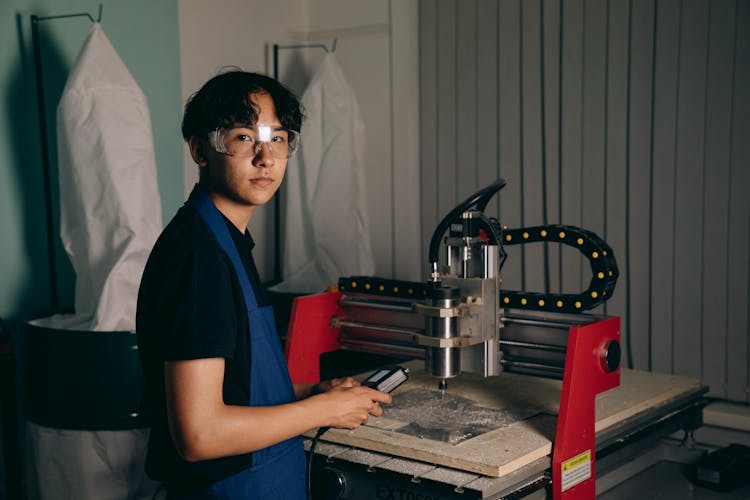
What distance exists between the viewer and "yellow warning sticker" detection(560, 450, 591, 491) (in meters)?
1.49

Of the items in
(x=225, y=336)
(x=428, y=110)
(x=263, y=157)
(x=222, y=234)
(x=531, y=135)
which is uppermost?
(x=428, y=110)

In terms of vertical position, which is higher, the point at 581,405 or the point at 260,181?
the point at 260,181

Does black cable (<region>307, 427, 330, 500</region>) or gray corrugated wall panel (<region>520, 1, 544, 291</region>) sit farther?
gray corrugated wall panel (<region>520, 1, 544, 291</region>)

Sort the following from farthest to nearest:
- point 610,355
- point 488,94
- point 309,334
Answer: point 488,94, point 309,334, point 610,355

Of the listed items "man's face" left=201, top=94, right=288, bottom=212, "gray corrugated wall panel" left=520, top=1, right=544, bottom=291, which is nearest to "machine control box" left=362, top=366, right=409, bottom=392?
"man's face" left=201, top=94, right=288, bottom=212

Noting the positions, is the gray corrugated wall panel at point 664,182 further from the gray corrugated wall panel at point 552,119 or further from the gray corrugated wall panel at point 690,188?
the gray corrugated wall panel at point 552,119

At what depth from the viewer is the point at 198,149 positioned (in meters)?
1.35

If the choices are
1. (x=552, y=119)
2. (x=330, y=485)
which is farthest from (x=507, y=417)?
(x=552, y=119)

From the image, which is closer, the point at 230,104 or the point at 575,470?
the point at 230,104

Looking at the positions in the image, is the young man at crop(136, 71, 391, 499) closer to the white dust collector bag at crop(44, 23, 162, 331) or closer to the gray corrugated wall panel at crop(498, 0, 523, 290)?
the white dust collector bag at crop(44, 23, 162, 331)

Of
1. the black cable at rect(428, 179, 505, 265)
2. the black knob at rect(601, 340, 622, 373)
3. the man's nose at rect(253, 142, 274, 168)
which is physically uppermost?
the man's nose at rect(253, 142, 274, 168)

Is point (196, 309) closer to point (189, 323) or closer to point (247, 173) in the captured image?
point (189, 323)

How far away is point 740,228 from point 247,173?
6.57ft

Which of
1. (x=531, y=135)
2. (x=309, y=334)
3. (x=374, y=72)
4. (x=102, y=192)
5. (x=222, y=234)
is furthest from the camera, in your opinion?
(x=374, y=72)
